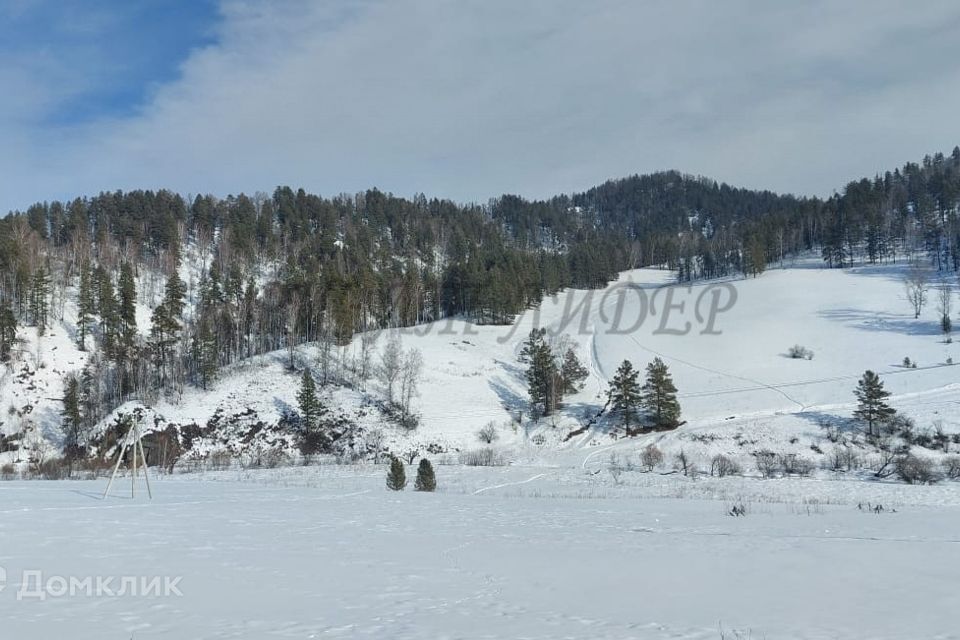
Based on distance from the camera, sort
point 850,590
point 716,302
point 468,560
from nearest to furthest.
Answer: point 850,590
point 468,560
point 716,302

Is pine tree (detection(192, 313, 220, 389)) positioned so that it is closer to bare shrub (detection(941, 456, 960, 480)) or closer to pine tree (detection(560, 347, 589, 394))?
pine tree (detection(560, 347, 589, 394))

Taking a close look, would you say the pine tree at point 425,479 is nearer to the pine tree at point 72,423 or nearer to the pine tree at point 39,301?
the pine tree at point 72,423

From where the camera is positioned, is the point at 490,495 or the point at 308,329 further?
the point at 308,329

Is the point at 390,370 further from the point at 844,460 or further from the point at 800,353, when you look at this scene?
the point at 800,353

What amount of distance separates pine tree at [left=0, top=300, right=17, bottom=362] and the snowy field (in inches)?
2127

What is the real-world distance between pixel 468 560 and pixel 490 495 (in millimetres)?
16055

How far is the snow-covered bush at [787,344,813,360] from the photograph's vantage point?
70.2m

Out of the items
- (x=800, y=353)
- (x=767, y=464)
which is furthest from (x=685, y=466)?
(x=800, y=353)

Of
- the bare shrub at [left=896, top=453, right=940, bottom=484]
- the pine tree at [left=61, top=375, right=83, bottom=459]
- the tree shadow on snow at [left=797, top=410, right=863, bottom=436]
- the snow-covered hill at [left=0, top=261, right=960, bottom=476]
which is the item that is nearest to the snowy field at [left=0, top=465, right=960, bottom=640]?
the bare shrub at [left=896, top=453, right=940, bottom=484]

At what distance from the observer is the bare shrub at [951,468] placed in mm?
34088

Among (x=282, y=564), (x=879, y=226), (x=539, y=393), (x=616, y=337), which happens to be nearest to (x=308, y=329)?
(x=539, y=393)

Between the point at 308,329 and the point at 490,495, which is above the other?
the point at 308,329

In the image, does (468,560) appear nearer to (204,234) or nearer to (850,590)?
(850,590)

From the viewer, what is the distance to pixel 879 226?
125m
